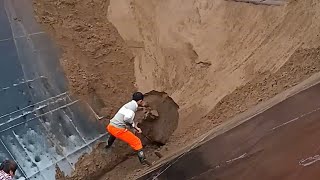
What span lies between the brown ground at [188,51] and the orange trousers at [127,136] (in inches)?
20.1

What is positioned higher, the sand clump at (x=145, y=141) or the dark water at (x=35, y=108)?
the dark water at (x=35, y=108)

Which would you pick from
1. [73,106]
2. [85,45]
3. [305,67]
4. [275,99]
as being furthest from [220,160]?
[85,45]

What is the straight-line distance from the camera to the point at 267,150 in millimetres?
7676

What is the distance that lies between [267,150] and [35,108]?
3.69 m

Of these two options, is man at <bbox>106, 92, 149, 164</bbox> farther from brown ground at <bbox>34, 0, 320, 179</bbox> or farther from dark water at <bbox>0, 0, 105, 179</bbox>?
dark water at <bbox>0, 0, 105, 179</bbox>

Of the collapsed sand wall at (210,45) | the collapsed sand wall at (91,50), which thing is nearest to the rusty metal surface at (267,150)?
the collapsed sand wall at (210,45)

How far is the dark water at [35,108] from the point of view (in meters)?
8.19

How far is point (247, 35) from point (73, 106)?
3.20 metres

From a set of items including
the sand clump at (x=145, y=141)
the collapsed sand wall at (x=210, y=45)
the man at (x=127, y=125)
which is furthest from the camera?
the collapsed sand wall at (x=210, y=45)

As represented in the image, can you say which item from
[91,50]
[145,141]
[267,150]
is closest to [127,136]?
[145,141]

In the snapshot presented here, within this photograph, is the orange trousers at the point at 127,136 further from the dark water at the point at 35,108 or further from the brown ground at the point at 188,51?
the dark water at the point at 35,108

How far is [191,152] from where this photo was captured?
26.8 feet

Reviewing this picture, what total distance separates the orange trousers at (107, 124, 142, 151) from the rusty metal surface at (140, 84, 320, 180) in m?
0.47

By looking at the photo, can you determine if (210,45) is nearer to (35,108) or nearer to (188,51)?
(188,51)
